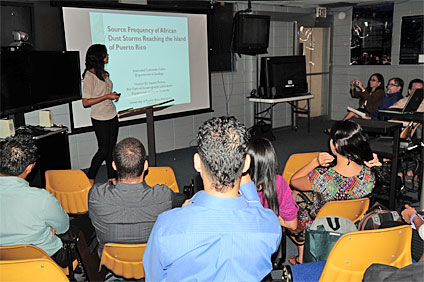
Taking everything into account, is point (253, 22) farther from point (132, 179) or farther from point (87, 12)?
point (132, 179)

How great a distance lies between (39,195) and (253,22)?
17.5 feet

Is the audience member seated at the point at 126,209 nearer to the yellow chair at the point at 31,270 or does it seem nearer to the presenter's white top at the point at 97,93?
the yellow chair at the point at 31,270

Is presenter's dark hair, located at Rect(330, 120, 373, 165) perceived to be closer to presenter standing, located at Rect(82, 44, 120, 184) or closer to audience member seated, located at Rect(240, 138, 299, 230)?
audience member seated, located at Rect(240, 138, 299, 230)

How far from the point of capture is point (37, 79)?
3.84 metres

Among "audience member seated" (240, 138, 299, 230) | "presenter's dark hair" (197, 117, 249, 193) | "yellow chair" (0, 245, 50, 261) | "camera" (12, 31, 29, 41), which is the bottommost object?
"yellow chair" (0, 245, 50, 261)

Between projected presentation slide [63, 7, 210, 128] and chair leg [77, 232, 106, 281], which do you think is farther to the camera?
projected presentation slide [63, 7, 210, 128]

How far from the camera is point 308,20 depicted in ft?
26.6

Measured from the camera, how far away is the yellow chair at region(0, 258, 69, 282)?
142cm

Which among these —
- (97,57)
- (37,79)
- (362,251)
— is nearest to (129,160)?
(362,251)

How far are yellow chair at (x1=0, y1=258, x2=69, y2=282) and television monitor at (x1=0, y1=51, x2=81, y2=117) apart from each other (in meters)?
2.31

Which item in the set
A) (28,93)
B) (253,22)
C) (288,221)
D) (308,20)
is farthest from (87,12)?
(308,20)

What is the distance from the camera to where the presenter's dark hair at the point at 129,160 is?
6.58ft

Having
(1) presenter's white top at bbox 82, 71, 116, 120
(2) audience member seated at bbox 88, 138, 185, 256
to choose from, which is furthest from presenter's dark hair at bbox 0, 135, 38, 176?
(1) presenter's white top at bbox 82, 71, 116, 120

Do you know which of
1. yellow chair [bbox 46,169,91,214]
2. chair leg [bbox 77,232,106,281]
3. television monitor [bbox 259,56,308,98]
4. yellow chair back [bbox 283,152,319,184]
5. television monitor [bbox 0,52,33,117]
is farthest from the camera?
television monitor [bbox 259,56,308,98]
